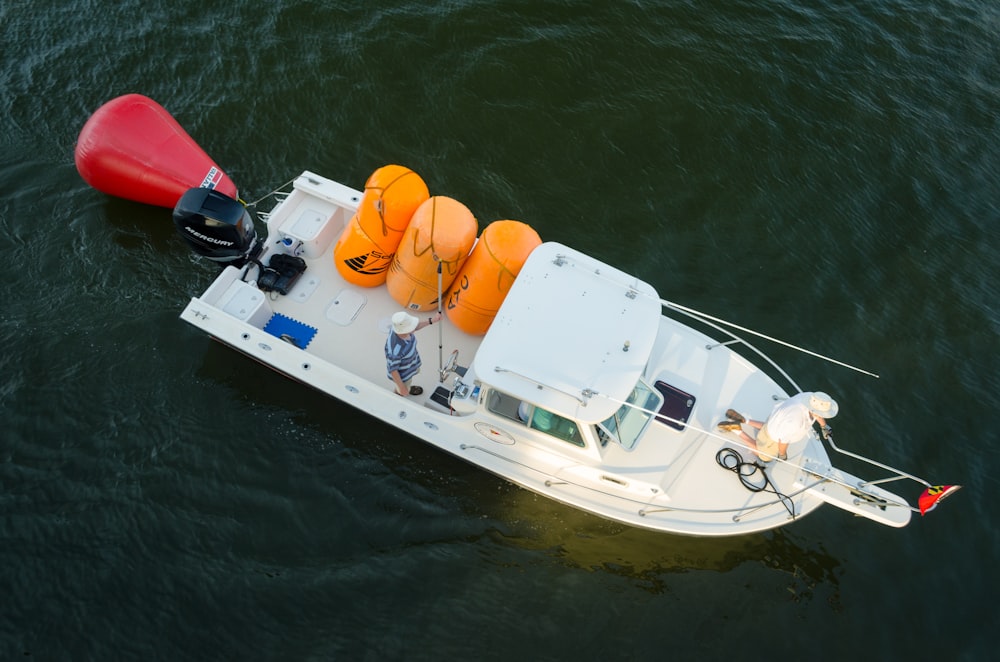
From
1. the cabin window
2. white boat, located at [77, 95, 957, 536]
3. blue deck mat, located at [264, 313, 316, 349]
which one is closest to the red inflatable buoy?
white boat, located at [77, 95, 957, 536]

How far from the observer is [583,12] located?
40.2 ft

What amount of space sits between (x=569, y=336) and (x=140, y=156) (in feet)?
20.9

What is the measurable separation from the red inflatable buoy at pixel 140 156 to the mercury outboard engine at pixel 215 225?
1203mm

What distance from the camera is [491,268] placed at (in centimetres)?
682

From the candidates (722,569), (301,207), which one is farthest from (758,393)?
(301,207)

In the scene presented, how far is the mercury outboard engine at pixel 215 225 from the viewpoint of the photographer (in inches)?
295

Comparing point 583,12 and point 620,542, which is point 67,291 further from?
point 583,12

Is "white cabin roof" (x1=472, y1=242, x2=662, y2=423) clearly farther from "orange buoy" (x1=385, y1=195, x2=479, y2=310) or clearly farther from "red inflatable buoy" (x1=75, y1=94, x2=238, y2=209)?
"red inflatable buoy" (x1=75, y1=94, x2=238, y2=209)

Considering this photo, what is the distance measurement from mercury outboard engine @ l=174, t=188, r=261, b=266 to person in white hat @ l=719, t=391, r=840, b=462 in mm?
5958

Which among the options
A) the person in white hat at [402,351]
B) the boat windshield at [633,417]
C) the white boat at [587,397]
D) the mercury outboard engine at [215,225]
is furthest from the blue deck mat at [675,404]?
the mercury outboard engine at [215,225]

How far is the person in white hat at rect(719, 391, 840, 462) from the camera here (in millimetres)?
6117

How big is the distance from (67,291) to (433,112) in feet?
19.9

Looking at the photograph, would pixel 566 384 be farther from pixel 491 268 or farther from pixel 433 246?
pixel 433 246

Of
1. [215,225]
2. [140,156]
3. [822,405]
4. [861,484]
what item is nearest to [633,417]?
[822,405]
